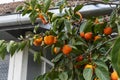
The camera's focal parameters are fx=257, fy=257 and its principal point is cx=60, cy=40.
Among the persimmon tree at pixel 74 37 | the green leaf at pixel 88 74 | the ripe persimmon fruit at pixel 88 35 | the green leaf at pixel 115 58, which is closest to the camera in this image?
the green leaf at pixel 115 58

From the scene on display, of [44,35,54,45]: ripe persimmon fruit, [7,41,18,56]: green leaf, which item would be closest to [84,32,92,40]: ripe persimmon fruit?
[44,35,54,45]: ripe persimmon fruit

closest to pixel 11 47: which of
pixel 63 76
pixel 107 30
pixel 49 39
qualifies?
pixel 49 39

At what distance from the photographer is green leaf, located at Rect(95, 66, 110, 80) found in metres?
1.54

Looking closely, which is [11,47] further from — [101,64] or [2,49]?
[101,64]

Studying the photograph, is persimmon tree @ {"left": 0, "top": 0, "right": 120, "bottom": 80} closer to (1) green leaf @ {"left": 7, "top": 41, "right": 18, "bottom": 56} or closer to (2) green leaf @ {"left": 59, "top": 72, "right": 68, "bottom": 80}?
(2) green leaf @ {"left": 59, "top": 72, "right": 68, "bottom": 80}

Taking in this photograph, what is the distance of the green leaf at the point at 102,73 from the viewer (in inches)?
60.7

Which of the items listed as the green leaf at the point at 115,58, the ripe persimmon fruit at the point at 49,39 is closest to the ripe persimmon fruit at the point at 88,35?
the ripe persimmon fruit at the point at 49,39

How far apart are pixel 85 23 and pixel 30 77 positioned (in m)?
1.39

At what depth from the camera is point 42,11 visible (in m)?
2.01

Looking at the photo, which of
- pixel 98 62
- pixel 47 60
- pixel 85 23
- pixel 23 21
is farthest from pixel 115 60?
pixel 47 60

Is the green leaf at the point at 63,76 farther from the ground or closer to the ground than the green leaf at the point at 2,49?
closer to the ground

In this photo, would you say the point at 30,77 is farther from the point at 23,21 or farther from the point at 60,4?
the point at 60,4

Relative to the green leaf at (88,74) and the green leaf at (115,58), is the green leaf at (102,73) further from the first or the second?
the green leaf at (115,58)

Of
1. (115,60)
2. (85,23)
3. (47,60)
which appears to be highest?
(115,60)
